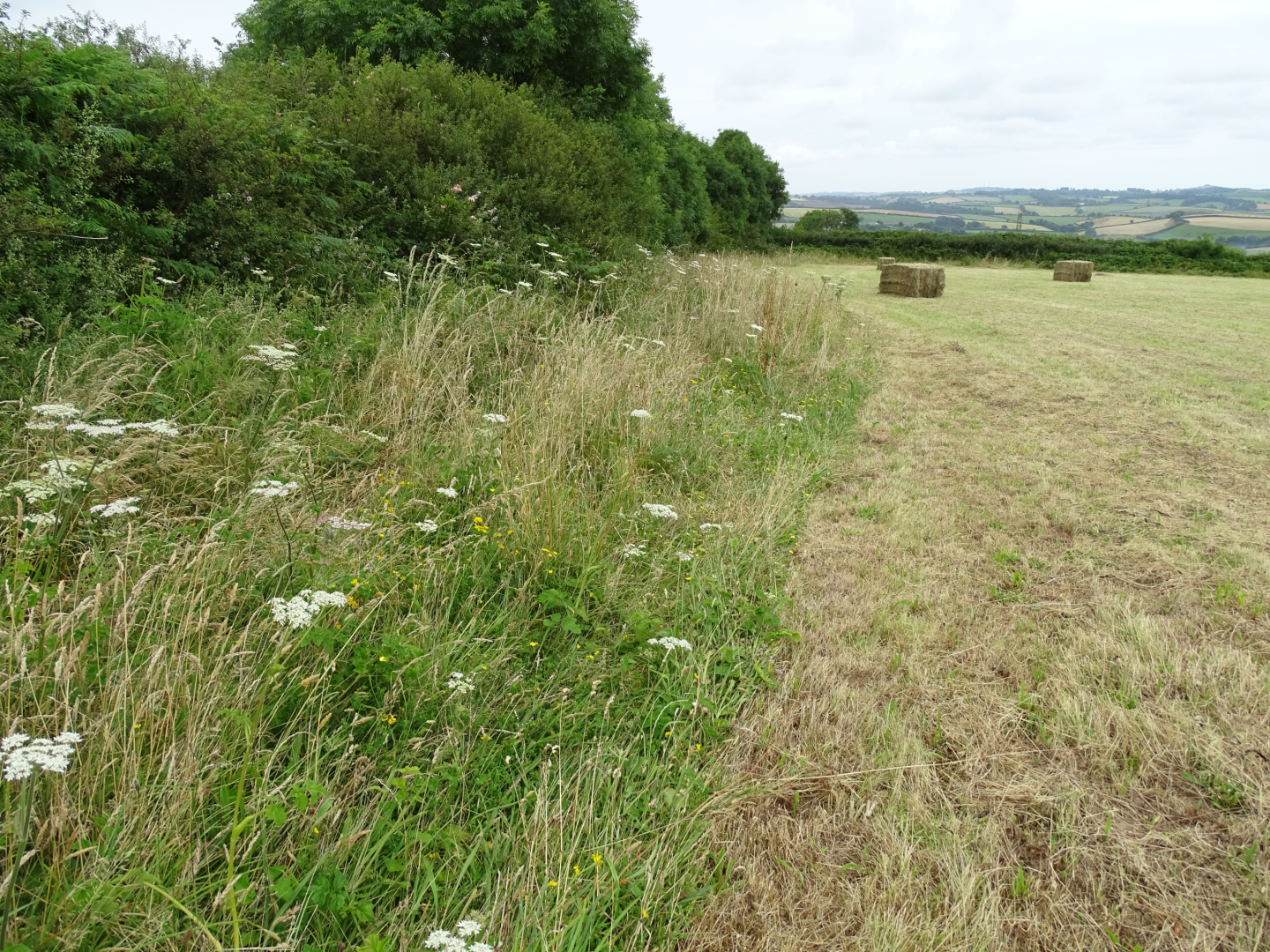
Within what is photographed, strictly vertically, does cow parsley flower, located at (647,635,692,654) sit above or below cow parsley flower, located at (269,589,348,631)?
below

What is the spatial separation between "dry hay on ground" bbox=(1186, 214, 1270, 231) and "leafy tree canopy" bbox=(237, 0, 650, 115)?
33.2 metres

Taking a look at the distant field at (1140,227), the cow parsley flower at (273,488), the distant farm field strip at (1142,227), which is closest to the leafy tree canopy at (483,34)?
the cow parsley flower at (273,488)

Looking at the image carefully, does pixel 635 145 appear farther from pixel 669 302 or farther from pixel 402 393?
pixel 402 393

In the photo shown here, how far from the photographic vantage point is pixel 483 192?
25.9 ft

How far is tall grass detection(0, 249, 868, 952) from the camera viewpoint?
1.60m

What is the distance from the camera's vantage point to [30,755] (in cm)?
126

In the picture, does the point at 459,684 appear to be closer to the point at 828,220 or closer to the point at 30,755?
the point at 30,755

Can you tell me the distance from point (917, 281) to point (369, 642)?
17.8m

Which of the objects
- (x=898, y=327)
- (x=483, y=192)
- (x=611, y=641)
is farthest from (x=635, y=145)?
(x=611, y=641)

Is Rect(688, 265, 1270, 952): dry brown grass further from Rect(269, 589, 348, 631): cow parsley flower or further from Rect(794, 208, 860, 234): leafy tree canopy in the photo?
Rect(794, 208, 860, 234): leafy tree canopy

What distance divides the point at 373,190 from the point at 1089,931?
7602mm

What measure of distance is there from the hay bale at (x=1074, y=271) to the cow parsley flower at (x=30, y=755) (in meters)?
→ 25.5

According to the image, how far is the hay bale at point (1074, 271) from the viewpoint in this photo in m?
21.4

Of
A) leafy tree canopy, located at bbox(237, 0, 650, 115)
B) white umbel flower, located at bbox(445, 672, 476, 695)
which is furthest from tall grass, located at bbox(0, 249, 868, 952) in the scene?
leafy tree canopy, located at bbox(237, 0, 650, 115)
